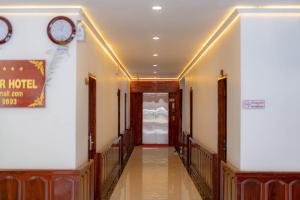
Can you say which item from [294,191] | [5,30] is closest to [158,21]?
[5,30]

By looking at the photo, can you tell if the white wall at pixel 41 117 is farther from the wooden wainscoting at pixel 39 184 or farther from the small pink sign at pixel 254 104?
the small pink sign at pixel 254 104

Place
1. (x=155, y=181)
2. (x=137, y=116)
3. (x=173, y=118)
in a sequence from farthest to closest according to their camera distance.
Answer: (x=137, y=116) < (x=173, y=118) < (x=155, y=181)

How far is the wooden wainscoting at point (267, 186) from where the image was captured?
16.5ft

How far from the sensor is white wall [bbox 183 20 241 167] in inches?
214

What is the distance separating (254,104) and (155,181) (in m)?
4.53

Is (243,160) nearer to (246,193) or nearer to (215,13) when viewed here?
(246,193)

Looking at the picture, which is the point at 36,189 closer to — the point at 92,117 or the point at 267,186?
the point at 92,117

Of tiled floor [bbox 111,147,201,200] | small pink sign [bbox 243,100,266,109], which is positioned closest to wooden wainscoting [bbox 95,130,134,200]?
tiled floor [bbox 111,147,201,200]

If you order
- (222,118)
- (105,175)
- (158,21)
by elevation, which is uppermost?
(158,21)

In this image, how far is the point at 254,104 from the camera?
5.16m

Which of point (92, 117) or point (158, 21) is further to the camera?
point (92, 117)

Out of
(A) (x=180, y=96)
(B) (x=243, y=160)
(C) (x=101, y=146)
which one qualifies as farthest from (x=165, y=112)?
(B) (x=243, y=160)

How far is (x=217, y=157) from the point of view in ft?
22.5

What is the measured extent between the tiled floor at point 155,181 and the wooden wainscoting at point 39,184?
8.04 ft
